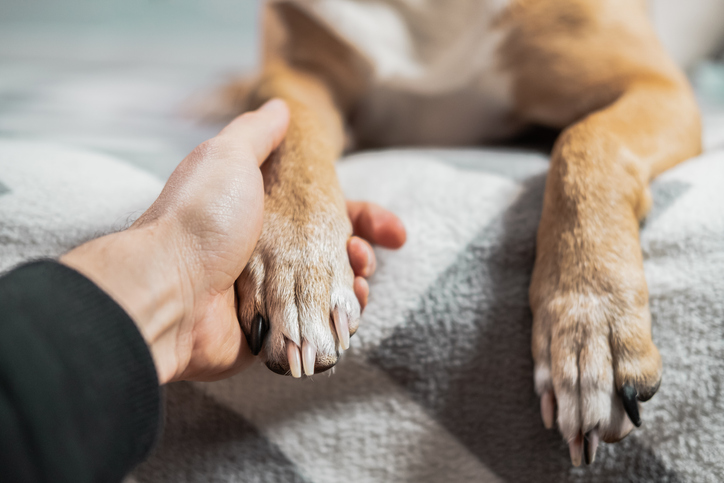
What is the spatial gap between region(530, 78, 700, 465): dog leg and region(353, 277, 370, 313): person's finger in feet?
0.69

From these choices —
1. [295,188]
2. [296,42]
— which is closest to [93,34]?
[296,42]

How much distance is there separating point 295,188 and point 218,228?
15 centimetres

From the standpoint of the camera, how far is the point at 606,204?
63 centimetres

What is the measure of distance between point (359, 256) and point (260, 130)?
9.4 inches

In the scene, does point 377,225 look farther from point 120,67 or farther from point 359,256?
point 120,67

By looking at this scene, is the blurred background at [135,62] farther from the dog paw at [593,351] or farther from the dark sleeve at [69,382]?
the dog paw at [593,351]

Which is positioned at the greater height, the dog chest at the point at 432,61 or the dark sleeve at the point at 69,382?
the dog chest at the point at 432,61

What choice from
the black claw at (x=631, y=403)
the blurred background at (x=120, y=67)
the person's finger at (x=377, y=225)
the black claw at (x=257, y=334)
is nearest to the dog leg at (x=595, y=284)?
the black claw at (x=631, y=403)

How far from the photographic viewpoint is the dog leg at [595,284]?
513 mm

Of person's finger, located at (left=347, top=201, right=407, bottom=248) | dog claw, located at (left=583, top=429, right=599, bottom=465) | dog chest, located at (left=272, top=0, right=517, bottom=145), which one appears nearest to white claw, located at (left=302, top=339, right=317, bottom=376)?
person's finger, located at (left=347, top=201, right=407, bottom=248)

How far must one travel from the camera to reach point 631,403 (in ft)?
1.65

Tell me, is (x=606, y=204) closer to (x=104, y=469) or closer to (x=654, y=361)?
(x=654, y=361)

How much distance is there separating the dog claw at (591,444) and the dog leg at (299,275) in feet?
0.92

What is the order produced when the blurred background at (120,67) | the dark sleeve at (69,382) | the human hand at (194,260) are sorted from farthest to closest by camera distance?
the blurred background at (120,67), the human hand at (194,260), the dark sleeve at (69,382)
